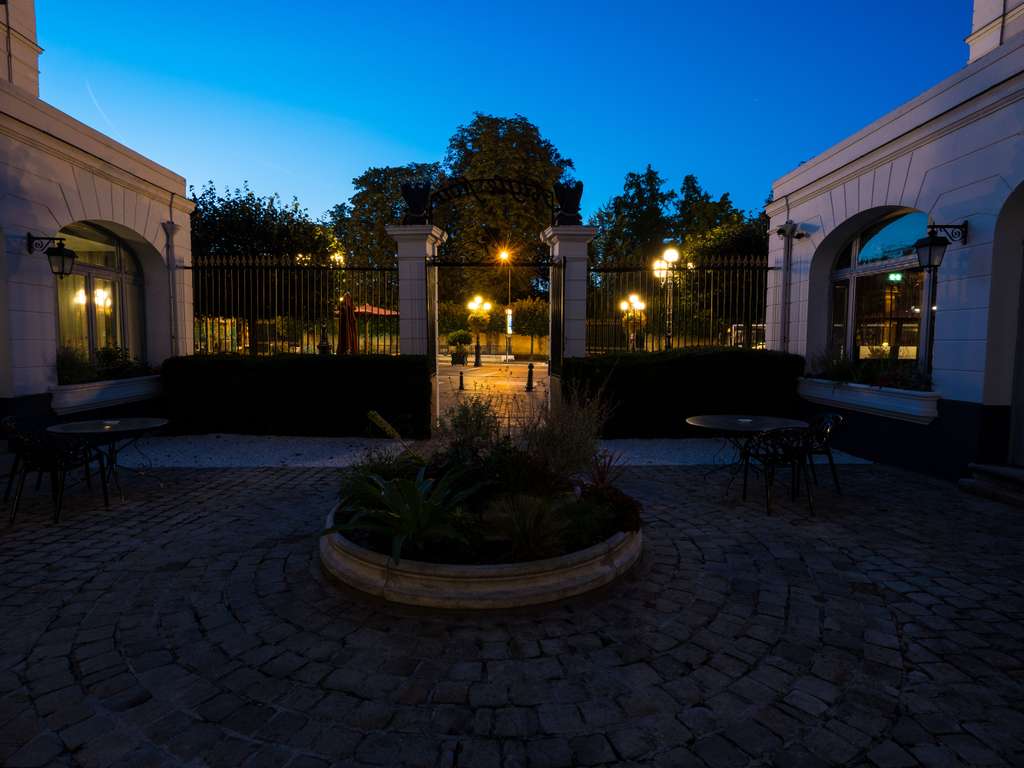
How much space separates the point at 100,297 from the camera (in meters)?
9.48

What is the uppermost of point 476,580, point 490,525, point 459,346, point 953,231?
point 953,231

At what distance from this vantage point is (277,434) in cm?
948

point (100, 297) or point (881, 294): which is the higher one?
point (881, 294)

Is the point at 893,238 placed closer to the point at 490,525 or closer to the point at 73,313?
the point at 490,525

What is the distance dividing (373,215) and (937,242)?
32.8m

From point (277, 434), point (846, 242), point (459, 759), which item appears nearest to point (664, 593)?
point (459, 759)

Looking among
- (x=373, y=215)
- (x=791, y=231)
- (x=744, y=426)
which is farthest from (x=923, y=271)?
(x=373, y=215)

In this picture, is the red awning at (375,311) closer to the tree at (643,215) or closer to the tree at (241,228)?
the tree at (241,228)

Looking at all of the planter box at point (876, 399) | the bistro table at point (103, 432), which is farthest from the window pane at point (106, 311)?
the planter box at point (876, 399)

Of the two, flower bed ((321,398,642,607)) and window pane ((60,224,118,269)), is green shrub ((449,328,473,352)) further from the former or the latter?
flower bed ((321,398,642,607))

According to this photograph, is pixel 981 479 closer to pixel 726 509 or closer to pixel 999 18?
pixel 726 509

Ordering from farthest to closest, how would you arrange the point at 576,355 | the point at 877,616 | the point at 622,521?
the point at 576,355
the point at 622,521
the point at 877,616

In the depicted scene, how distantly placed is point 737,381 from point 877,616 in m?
6.36

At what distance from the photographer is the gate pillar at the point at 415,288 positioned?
9.70 meters
